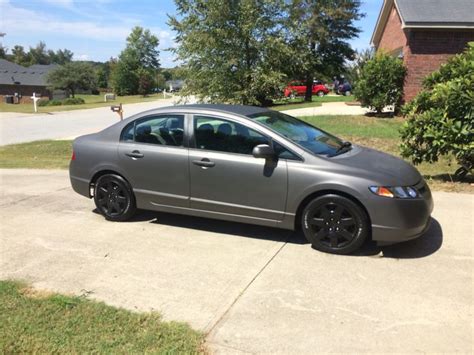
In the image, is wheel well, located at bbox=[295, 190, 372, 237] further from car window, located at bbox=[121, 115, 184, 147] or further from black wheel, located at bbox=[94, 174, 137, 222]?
black wheel, located at bbox=[94, 174, 137, 222]

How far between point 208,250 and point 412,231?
2.05 m

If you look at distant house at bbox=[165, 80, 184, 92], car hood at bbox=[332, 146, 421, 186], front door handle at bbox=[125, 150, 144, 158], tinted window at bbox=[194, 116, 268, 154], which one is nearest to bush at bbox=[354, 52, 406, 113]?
distant house at bbox=[165, 80, 184, 92]

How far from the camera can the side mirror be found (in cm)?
471

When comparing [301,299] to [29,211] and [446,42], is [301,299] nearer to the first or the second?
[29,211]

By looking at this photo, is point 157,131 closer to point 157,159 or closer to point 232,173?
point 157,159

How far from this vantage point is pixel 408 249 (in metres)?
4.76

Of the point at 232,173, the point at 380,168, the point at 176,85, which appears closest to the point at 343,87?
the point at 176,85

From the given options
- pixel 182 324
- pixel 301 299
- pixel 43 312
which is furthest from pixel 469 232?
pixel 43 312

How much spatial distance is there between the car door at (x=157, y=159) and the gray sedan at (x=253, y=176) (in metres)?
0.01

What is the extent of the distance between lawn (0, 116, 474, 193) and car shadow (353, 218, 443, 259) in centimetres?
242

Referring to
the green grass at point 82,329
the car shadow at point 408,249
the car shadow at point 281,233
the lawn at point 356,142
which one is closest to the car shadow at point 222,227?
the car shadow at point 281,233

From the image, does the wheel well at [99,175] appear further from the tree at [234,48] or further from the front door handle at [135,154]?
the tree at [234,48]

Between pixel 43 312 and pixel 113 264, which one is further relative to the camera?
pixel 113 264

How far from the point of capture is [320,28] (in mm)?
33344
